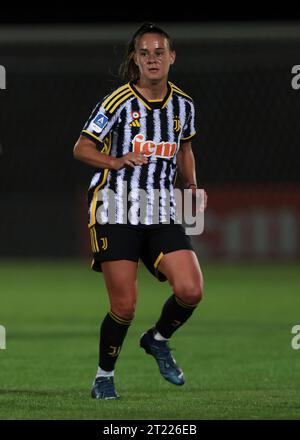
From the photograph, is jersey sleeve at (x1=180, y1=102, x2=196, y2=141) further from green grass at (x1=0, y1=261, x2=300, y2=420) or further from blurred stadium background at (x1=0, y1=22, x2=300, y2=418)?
blurred stadium background at (x1=0, y1=22, x2=300, y2=418)

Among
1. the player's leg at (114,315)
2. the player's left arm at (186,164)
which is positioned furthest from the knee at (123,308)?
the player's left arm at (186,164)

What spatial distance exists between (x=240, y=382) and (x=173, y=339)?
282 cm

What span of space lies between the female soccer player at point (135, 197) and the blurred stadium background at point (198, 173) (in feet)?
6.28

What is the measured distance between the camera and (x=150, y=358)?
28.9ft

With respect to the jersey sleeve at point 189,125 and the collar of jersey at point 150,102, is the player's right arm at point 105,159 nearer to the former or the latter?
the collar of jersey at point 150,102

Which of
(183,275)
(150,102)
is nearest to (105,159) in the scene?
(150,102)

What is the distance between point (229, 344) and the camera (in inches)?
382

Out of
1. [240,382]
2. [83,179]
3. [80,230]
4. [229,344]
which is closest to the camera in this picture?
[240,382]

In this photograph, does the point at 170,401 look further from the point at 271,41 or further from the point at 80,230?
the point at 80,230

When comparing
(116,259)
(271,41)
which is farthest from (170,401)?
(271,41)

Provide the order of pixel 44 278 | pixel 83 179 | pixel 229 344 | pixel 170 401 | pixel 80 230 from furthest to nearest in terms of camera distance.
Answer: pixel 83 179
pixel 80 230
pixel 44 278
pixel 229 344
pixel 170 401

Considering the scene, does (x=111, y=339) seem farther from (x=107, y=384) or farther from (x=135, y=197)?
(x=135, y=197)

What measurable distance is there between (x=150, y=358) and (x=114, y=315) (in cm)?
232

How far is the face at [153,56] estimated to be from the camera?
649 cm
